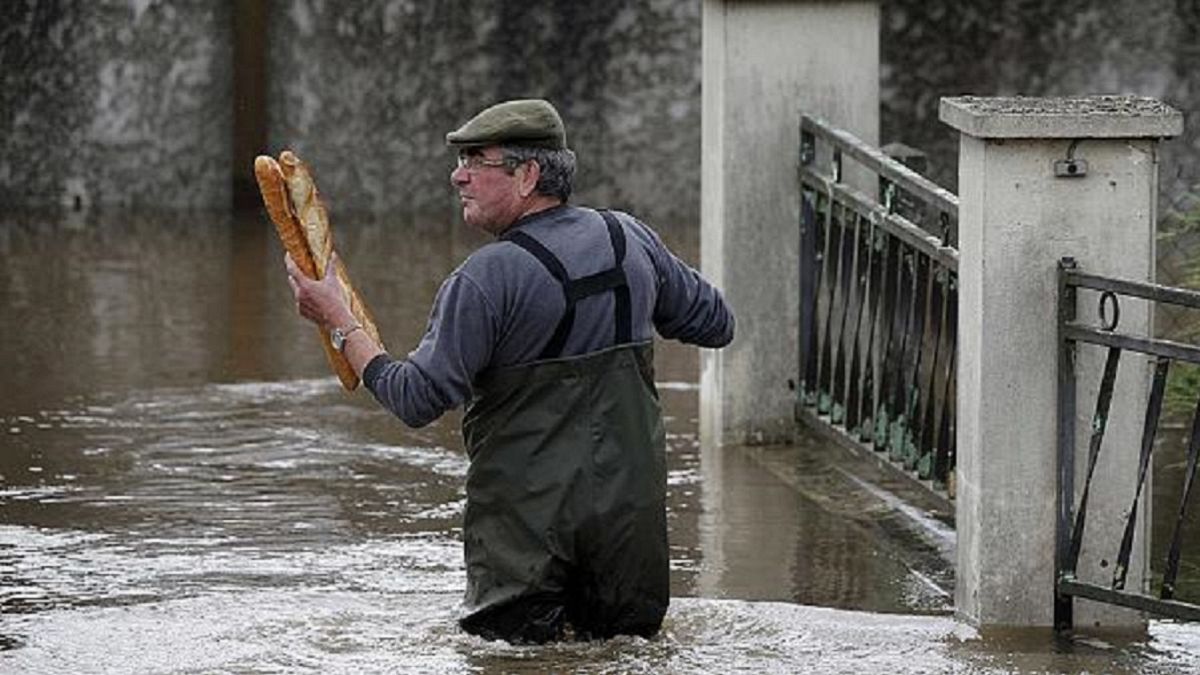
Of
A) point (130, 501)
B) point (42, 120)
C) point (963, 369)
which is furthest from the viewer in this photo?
point (42, 120)

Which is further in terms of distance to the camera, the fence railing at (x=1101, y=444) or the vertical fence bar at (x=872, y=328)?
the vertical fence bar at (x=872, y=328)

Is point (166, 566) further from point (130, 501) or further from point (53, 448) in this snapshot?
point (53, 448)

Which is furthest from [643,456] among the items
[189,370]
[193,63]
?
[193,63]

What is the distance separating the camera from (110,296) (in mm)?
14203

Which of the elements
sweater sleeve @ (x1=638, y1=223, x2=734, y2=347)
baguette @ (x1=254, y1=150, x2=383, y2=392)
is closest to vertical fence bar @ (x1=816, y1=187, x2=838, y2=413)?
sweater sleeve @ (x1=638, y1=223, x2=734, y2=347)

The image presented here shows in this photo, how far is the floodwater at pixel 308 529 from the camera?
26.4 feet

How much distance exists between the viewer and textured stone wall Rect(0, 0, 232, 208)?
1645cm

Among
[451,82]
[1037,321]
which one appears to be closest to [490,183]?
[1037,321]

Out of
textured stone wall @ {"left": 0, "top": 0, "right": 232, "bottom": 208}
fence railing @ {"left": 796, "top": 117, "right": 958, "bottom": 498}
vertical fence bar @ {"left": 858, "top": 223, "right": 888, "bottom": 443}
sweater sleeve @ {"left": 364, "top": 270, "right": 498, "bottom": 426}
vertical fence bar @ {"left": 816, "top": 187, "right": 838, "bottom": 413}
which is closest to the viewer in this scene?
sweater sleeve @ {"left": 364, "top": 270, "right": 498, "bottom": 426}

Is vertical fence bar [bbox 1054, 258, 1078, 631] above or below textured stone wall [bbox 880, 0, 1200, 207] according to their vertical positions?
below

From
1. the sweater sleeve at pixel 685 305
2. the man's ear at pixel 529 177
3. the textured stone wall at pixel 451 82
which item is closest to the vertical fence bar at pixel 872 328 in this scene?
the sweater sleeve at pixel 685 305

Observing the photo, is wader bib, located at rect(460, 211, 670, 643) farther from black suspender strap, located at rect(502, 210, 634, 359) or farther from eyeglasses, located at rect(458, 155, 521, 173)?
eyeglasses, located at rect(458, 155, 521, 173)

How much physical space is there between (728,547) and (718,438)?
1717mm

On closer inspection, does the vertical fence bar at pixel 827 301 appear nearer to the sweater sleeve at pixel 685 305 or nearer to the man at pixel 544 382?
the sweater sleeve at pixel 685 305
